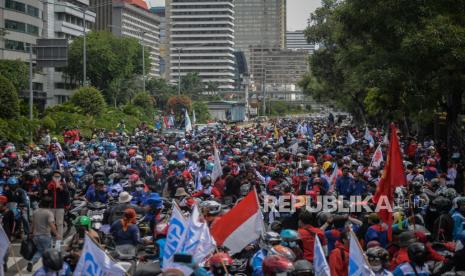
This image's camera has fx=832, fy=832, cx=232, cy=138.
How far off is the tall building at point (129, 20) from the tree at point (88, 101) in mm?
85273

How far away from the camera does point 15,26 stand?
242ft

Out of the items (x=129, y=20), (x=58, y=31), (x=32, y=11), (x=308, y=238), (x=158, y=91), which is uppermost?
(x=129, y=20)

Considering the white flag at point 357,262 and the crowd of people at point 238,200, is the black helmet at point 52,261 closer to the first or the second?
the crowd of people at point 238,200

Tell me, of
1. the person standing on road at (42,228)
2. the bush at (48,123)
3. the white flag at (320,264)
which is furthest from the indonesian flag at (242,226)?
the bush at (48,123)

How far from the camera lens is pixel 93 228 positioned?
38.4 ft

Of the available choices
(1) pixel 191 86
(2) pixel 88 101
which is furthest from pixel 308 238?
(1) pixel 191 86

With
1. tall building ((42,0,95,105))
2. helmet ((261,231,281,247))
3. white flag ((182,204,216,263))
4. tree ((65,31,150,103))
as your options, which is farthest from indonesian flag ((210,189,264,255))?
tall building ((42,0,95,105))

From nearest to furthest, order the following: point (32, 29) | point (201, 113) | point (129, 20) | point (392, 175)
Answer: point (392, 175) → point (32, 29) → point (201, 113) → point (129, 20)

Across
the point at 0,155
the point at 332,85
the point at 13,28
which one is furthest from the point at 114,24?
the point at 0,155

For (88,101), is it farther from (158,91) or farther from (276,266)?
(158,91)

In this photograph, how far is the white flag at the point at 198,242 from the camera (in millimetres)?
8938

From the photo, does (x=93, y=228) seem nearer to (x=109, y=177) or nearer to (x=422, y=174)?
(x=109, y=177)

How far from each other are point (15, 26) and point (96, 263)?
6896 cm

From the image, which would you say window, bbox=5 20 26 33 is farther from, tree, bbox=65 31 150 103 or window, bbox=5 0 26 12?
tree, bbox=65 31 150 103
